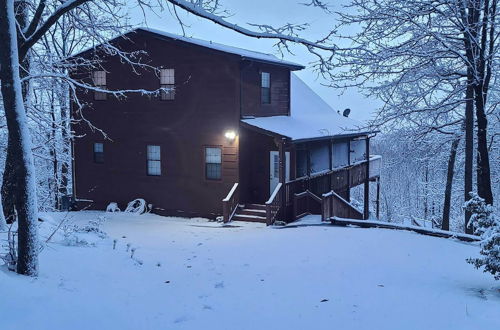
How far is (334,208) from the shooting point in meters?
16.7

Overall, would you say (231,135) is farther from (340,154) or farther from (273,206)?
(340,154)

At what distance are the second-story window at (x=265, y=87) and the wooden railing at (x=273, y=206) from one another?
14.3 ft

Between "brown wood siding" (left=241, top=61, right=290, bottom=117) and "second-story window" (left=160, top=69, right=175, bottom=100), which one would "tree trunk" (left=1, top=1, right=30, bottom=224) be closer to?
"second-story window" (left=160, top=69, right=175, bottom=100)

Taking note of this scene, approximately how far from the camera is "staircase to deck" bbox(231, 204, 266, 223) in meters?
16.0

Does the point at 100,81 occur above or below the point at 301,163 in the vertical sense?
above

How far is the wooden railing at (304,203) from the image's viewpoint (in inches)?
635

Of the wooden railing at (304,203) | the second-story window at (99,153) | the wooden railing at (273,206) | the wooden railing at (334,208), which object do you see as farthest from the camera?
the second-story window at (99,153)

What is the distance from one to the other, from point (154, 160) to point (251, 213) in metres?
4.77

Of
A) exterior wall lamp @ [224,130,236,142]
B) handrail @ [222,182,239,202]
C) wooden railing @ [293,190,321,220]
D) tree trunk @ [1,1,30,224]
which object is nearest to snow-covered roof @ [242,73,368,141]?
exterior wall lamp @ [224,130,236,142]

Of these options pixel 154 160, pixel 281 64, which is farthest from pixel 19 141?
pixel 281 64

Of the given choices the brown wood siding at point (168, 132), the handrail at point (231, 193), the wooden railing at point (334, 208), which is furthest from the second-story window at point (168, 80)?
the wooden railing at point (334, 208)

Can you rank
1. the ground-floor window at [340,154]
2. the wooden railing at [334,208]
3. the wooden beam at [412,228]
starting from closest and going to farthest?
the wooden beam at [412,228], the wooden railing at [334,208], the ground-floor window at [340,154]

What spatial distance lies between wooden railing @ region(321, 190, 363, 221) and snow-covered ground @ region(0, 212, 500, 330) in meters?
3.90

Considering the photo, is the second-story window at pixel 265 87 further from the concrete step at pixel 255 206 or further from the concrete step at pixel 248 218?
the concrete step at pixel 248 218
